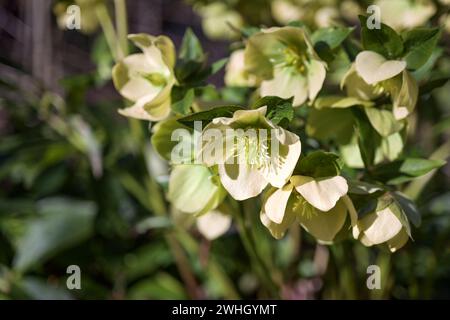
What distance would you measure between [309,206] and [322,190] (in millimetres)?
61

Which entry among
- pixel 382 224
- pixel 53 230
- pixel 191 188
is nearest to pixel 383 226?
pixel 382 224

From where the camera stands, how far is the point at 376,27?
660 millimetres

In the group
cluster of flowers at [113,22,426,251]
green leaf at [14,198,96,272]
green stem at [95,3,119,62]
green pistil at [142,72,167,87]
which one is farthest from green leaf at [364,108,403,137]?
green leaf at [14,198,96,272]

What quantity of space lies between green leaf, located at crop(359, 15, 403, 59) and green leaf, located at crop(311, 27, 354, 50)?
0.02m

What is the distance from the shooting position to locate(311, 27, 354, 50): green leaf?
67cm

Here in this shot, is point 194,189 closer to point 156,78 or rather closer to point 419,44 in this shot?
point 156,78

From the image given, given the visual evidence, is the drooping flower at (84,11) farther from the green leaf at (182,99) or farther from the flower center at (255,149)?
the flower center at (255,149)

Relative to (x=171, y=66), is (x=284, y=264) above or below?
below
